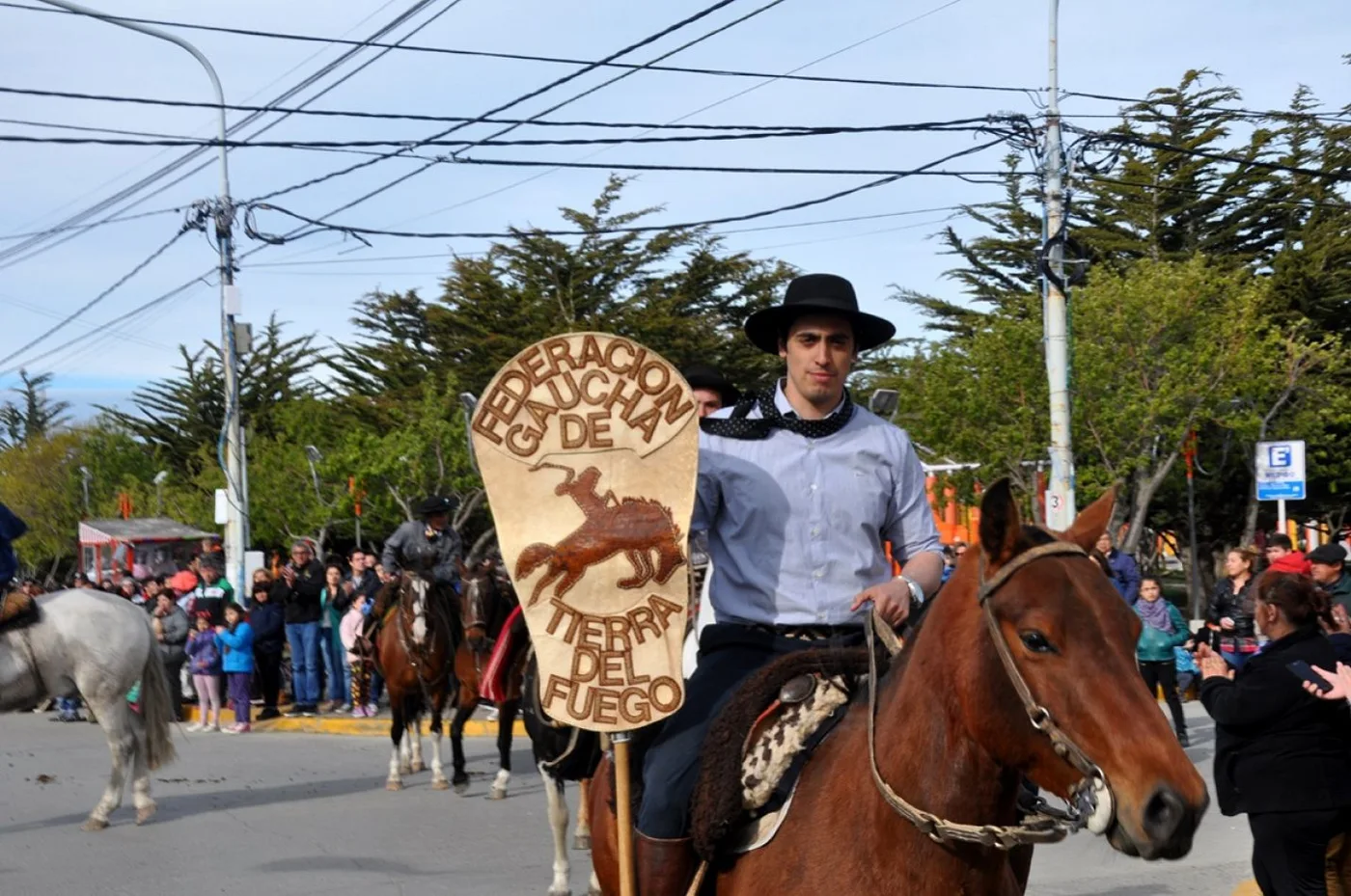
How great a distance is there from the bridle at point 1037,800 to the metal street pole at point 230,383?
19.7 metres

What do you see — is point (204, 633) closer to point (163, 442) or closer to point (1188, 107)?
point (1188, 107)

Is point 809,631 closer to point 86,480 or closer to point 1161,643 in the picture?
point 1161,643

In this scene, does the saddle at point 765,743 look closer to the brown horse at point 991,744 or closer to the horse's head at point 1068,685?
the brown horse at point 991,744

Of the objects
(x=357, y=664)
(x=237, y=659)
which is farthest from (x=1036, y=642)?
(x=237, y=659)

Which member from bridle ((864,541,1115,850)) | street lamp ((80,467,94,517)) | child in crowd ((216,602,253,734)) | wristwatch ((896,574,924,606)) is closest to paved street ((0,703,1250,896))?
child in crowd ((216,602,253,734))

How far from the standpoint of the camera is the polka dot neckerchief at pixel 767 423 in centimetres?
428

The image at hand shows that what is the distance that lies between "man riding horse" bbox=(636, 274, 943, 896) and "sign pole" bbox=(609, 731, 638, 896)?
0.04 meters

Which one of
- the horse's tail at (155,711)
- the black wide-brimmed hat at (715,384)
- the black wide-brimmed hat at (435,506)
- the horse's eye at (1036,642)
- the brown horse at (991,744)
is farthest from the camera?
the black wide-brimmed hat at (435,506)

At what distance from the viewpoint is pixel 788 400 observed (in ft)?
14.4

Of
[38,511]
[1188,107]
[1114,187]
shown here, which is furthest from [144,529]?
[1188,107]

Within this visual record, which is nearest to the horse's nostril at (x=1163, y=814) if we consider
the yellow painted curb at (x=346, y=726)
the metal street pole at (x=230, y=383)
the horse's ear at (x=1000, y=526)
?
the horse's ear at (x=1000, y=526)

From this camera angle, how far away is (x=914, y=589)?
409 centimetres

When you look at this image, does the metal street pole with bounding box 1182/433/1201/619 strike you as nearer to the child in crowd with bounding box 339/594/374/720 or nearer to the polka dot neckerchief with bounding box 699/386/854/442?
the child in crowd with bounding box 339/594/374/720

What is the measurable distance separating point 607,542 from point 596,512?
83mm
